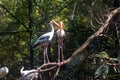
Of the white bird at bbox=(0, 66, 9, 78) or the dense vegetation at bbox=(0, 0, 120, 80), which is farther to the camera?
the white bird at bbox=(0, 66, 9, 78)

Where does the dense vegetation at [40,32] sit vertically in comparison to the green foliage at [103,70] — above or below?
above

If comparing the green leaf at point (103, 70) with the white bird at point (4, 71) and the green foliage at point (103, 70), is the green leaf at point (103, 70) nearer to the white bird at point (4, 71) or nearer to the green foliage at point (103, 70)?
the green foliage at point (103, 70)

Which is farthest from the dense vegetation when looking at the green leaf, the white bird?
the green leaf

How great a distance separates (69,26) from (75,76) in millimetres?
1280

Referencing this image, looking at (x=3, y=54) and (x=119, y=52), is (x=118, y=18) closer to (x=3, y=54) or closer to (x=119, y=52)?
(x=119, y=52)

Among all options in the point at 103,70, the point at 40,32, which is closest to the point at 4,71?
the point at 40,32

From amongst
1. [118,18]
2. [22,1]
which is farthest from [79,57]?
[22,1]

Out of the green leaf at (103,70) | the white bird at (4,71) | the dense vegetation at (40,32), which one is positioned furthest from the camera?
the white bird at (4,71)

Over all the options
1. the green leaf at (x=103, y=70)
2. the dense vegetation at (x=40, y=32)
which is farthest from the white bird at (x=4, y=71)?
the green leaf at (x=103, y=70)

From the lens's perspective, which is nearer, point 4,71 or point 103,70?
point 103,70

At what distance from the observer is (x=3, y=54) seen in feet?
31.4

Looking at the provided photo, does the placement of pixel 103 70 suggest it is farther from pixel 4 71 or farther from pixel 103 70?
pixel 4 71

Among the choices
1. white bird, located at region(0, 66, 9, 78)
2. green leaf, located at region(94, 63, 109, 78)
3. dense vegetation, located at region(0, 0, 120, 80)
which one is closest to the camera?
green leaf, located at region(94, 63, 109, 78)

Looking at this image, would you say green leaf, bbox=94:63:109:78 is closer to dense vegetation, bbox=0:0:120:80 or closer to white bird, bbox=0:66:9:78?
dense vegetation, bbox=0:0:120:80
